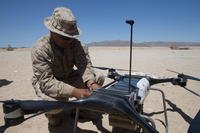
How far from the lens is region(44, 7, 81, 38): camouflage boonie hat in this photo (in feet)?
12.3

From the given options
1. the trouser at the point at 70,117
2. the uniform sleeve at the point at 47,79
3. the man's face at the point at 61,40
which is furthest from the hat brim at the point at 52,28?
the trouser at the point at 70,117

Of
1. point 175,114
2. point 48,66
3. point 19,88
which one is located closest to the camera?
point 48,66

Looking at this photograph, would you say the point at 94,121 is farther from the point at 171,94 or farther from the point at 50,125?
the point at 171,94

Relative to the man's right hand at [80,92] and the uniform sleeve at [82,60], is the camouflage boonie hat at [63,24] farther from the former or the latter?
the man's right hand at [80,92]

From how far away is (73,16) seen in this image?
3.94 meters

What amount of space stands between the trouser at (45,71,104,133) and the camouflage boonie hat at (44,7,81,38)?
102cm

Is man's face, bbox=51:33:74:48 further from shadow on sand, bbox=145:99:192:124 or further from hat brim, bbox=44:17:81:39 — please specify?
shadow on sand, bbox=145:99:192:124

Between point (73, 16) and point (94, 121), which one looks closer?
point (73, 16)

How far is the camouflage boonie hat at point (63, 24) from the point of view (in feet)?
12.3

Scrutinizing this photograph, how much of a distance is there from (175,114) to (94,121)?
157cm

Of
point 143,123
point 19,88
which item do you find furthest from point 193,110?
point 19,88

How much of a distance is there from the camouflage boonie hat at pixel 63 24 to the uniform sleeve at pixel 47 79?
0.41 meters

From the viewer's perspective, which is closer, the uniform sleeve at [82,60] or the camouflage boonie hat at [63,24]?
the camouflage boonie hat at [63,24]

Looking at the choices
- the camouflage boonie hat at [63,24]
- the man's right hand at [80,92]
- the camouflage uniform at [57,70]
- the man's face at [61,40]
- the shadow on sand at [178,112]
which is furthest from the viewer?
the shadow on sand at [178,112]
